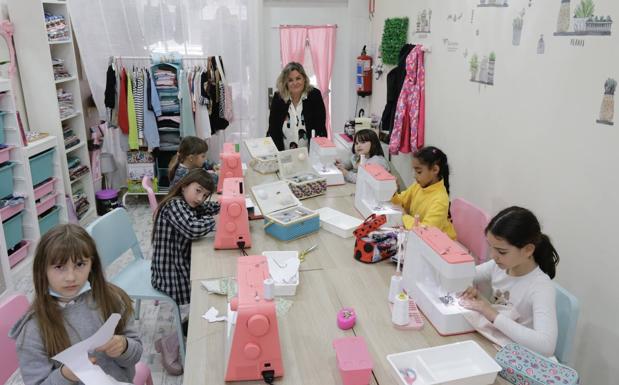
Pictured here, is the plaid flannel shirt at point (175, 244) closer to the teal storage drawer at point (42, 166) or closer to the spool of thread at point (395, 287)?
the spool of thread at point (395, 287)

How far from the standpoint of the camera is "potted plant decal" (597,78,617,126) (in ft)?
6.75

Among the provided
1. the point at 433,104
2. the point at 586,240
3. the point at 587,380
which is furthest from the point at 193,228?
the point at 433,104

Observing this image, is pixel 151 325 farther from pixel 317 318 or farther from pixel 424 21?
pixel 424 21

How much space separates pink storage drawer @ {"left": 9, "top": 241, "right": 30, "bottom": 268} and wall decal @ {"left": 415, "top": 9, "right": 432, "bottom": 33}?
3478mm

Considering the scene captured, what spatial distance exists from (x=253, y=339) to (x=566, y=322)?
110 centimetres

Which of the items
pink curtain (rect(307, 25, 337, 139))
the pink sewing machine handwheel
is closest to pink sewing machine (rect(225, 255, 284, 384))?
the pink sewing machine handwheel

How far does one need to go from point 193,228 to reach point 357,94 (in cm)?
344

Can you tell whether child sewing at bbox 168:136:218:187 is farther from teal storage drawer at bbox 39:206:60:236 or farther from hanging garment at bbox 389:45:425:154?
hanging garment at bbox 389:45:425:154

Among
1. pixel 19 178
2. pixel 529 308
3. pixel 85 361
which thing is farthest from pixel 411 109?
pixel 85 361

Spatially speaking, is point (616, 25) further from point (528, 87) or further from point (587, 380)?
point (587, 380)

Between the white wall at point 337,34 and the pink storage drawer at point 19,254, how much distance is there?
8.65ft

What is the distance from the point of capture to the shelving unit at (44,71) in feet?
12.5

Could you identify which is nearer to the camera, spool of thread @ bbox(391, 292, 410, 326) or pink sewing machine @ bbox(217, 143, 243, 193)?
spool of thread @ bbox(391, 292, 410, 326)

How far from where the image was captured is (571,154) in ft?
7.61
